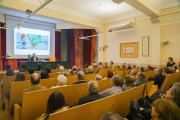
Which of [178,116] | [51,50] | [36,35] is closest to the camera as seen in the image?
[178,116]

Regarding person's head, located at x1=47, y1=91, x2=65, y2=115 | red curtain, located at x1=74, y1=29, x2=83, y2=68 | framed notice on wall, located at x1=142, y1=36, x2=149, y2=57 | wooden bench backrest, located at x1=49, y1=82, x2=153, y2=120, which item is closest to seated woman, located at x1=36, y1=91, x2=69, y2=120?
person's head, located at x1=47, y1=91, x2=65, y2=115

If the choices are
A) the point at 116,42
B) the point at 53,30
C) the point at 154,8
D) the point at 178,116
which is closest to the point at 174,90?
the point at 178,116

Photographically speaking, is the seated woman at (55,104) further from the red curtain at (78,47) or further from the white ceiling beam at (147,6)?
the red curtain at (78,47)

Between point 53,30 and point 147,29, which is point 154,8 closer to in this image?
point 147,29

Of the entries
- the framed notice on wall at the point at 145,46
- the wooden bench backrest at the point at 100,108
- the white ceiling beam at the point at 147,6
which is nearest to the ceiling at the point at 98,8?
the white ceiling beam at the point at 147,6

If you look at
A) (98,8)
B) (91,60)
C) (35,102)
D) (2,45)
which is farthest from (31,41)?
(35,102)

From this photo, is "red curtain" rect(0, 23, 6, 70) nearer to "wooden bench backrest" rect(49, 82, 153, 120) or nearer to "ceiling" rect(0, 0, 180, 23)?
"ceiling" rect(0, 0, 180, 23)

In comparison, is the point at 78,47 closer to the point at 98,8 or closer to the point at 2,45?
the point at 98,8

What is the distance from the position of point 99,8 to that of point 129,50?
2.64m

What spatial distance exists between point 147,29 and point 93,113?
21.6ft

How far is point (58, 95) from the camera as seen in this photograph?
1837 millimetres

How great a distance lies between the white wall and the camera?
7111 mm

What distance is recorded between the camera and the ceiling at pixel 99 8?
666 cm

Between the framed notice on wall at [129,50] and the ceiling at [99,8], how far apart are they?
1440mm
